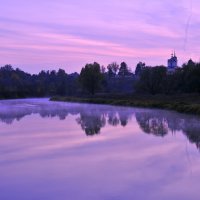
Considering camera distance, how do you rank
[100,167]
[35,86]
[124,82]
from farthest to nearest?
[124,82], [35,86], [100,167]

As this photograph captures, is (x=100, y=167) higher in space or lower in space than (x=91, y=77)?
lower

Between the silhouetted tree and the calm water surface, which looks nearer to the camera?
the calm water surface

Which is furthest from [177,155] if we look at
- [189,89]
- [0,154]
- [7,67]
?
[7,67]

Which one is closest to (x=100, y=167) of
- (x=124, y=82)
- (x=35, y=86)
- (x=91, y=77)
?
(x=91, y=77)

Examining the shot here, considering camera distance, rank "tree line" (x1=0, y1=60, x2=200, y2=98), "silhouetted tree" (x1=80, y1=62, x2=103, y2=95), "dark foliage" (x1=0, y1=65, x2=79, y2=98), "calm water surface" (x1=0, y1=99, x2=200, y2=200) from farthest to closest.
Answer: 1. "dark foliage" (x1=0, y1=65, x2=79, y2=98)
2. "silhouetted tree" (x1=80, y1=62, x2=103, y2=95)
3. "tree line" (x1=0, y1=60, x2=200, y2=98)
4. "calm water surface" (x1=0, y1=99, x2=200, y2=200)

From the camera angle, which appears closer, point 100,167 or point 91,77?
point 100,167

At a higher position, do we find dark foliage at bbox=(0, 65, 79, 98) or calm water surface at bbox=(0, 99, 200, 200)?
dark foliage at bbox=(0, 65, 79, 98)

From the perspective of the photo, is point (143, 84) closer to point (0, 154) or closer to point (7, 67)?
point (0, 154)

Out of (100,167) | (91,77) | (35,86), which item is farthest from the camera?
(35,86)

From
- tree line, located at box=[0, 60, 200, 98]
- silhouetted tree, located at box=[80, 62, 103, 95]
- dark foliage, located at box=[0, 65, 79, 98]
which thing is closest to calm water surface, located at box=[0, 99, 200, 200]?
tree line, located at box=[0, 60, 200, 98]

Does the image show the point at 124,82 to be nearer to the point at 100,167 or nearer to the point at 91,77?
the point at 91,77

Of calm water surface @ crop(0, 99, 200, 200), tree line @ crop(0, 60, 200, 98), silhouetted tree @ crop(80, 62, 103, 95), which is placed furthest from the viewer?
silhouetted tree @ crop(80, 62, 103, 95)

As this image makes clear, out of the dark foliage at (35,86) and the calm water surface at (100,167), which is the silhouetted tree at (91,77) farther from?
the calm water surface at (100,167)

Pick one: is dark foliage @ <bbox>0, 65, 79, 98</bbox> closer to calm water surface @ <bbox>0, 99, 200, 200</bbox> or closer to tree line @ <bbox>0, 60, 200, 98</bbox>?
tree line @ <bbox>0, 60, 200, 98</bbox>
